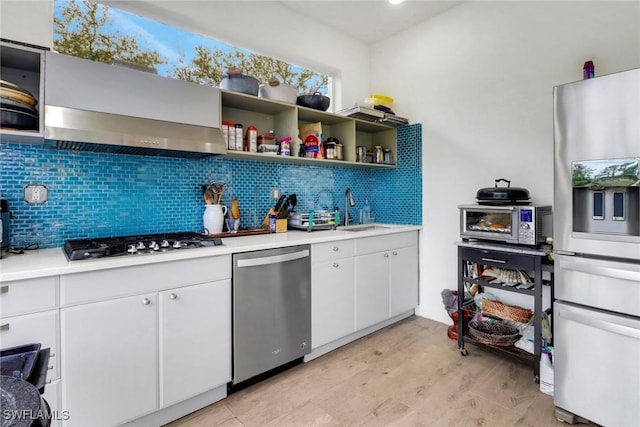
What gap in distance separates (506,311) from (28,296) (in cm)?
280

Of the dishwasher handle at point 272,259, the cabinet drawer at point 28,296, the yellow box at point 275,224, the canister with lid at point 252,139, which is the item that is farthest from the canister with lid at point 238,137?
the cabinet drawer at point 28,296

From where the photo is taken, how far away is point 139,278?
159 centimetres

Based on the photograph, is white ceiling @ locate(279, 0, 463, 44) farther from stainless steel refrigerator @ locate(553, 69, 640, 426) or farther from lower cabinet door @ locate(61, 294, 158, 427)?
lower cabinet door @ locate(61, 294, 158, 427)

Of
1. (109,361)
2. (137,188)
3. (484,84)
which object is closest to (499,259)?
(484,84)

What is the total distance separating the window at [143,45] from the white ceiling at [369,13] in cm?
64

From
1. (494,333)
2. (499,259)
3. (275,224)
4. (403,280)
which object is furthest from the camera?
(403,280)

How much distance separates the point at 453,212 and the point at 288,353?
1.88 metres

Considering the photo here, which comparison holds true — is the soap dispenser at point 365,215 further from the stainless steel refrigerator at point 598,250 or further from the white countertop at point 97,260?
the stainless steel refrigerator at point 598,250

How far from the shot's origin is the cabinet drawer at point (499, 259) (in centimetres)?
213

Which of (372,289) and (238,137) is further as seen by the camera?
(372,289)

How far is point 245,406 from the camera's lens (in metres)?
1.87

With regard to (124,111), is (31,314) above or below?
below

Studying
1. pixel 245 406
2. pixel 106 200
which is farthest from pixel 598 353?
pixel 106 200

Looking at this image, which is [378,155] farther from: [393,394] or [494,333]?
[393,394]
